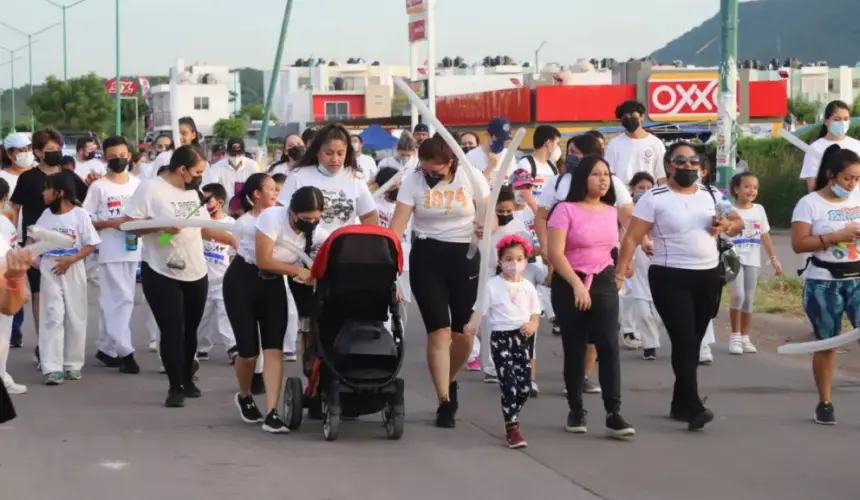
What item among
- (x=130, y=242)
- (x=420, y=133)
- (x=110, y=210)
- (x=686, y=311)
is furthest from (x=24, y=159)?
(x=686, y=311)

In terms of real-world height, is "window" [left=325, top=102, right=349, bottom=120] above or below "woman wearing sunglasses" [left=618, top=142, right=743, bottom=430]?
above

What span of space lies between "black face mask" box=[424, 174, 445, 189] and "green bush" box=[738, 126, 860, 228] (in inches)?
806

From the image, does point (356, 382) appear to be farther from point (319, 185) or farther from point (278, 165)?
point (278, 165)

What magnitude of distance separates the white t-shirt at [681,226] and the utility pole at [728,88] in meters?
6.37

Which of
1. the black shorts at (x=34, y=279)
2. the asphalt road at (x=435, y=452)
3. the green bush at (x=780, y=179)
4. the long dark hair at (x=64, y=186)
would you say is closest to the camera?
the asphalt road at (x=435, y=452)

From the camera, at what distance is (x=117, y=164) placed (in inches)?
493

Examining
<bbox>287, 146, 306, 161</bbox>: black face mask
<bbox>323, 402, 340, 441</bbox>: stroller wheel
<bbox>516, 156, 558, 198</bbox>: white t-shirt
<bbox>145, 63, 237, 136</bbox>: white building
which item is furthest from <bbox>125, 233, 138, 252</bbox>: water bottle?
<bbox>145, 63, 237, 136</bbox>: white building

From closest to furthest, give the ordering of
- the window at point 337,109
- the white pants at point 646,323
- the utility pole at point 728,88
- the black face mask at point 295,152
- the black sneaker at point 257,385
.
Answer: the black sneaker at point 257,385, the white pants at point 646,323, the black face mask at point 295,152, the utility pole at point 728,88, the window at point 337,109

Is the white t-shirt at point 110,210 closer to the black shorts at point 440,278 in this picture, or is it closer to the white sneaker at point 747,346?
the black shorts at point 440,278

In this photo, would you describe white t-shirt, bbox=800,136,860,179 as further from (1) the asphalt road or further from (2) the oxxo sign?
(2) the oxxo sign

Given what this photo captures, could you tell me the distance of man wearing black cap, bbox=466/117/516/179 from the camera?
11.9m

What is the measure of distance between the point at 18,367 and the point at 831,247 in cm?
711

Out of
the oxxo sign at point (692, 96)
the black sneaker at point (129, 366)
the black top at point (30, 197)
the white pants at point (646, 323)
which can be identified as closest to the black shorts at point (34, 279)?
the black top at point (30, 197)

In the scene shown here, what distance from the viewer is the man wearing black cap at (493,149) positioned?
11.9 metres
